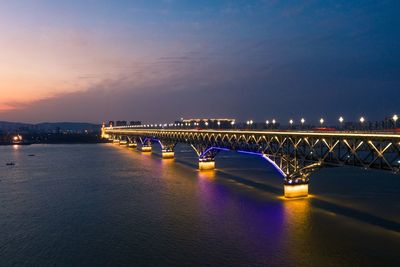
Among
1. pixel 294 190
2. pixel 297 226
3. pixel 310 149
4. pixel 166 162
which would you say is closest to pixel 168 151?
pixel 166 162

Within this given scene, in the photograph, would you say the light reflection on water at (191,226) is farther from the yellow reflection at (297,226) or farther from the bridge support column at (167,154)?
the bridge support column at (167,154)

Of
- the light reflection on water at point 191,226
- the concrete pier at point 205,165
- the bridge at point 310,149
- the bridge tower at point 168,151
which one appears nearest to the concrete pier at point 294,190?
the bridge at point 310,149

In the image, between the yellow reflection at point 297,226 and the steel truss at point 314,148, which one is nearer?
the yellow reflection at point 297,226

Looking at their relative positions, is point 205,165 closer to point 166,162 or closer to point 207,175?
point 207,175

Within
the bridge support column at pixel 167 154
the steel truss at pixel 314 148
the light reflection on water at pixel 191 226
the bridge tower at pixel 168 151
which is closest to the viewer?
the light reflection on water at pixel 191 226

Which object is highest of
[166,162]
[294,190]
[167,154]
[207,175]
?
[167,154]

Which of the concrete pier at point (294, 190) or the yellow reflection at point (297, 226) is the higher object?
the concrete pier at point (294, 190)
